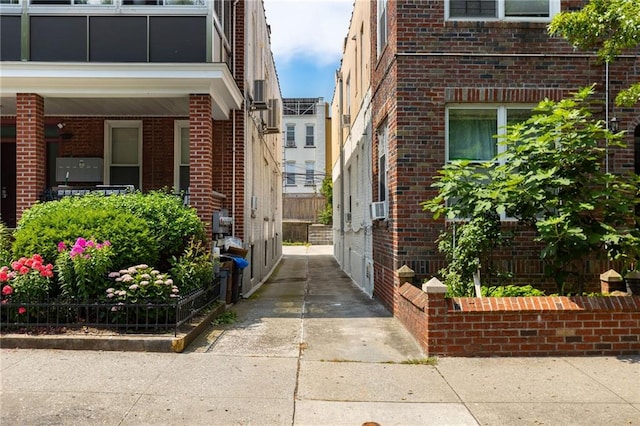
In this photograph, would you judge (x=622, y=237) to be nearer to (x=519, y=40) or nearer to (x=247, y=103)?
(x=519, y=40)

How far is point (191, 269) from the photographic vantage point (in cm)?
747

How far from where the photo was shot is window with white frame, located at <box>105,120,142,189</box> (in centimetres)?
1127

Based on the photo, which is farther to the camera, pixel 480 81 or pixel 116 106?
pixel 116 106

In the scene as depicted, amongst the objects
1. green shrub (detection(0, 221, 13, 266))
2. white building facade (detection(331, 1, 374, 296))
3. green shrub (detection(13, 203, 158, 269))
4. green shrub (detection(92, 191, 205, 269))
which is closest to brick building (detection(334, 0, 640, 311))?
white building facade (detection(331, 1, 374, 296))

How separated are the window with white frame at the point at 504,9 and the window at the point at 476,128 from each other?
1422 mm

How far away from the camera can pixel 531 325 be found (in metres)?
6.04

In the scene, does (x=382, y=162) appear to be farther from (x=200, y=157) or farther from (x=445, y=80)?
(x=200, y=157)

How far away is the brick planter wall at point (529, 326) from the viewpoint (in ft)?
19.7

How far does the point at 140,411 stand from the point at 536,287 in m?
5.82

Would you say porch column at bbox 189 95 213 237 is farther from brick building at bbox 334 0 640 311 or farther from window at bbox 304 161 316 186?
window at bbox 304 161 316 186

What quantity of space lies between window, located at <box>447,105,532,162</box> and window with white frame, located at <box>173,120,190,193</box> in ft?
19.4

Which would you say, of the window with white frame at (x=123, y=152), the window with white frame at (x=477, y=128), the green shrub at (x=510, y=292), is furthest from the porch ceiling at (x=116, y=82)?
the green shrub at (x=510, y=292)

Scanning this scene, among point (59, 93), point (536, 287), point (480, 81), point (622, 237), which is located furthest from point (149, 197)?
point (622, 237)

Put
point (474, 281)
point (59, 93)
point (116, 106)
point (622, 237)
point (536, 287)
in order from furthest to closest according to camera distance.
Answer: point (116, 106) → point (59, 93) → point (536, 287) → point (474, 281) → point (622, 237)
